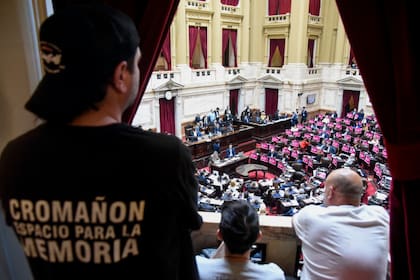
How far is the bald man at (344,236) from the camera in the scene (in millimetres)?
1437

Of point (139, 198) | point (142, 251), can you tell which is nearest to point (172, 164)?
point (139, 198)

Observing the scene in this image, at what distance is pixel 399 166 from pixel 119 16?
1.10 meters

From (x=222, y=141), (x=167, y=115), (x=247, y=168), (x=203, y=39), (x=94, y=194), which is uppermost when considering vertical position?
(x=203, y=39)

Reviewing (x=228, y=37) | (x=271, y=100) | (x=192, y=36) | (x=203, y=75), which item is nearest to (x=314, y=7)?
(x=228, y=37)

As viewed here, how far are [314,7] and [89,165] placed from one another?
16964mm

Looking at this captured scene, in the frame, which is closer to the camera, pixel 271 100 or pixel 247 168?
pixel 247 168

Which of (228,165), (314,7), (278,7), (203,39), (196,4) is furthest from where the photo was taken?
(314,7)

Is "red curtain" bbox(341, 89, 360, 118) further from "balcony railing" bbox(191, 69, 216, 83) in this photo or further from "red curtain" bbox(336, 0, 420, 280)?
"red curtain" bbox(336, 0, 420, 280)

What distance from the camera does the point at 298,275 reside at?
6.30 feet

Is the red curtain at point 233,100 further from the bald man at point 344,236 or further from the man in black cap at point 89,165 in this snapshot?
the man in black cap at point 89,165

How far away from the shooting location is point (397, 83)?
1.12m

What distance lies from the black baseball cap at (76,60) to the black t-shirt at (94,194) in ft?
0.19

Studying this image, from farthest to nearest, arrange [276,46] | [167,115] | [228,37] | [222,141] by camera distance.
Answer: [276,46]
[228,37]
[167,115]
[222,141]

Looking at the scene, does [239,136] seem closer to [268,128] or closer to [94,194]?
[268,128]
